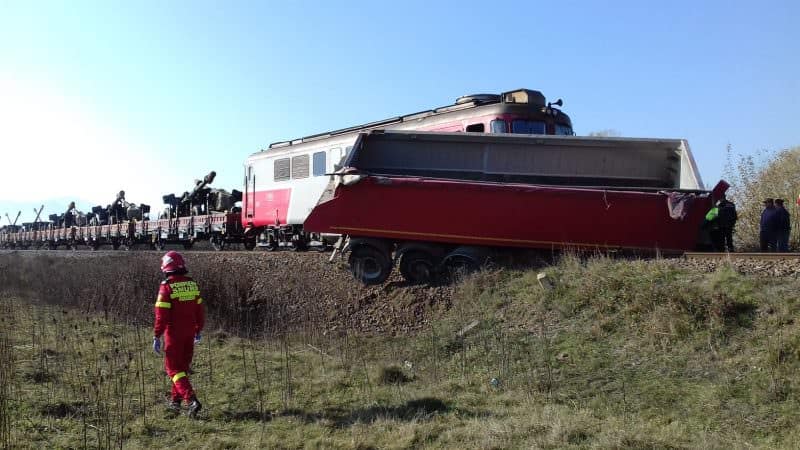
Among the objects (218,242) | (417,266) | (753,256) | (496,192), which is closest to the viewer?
(753,256)

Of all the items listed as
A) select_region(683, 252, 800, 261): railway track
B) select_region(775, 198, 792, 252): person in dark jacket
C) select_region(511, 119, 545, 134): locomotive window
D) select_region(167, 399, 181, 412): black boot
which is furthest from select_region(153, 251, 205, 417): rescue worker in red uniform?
select_region(775, 198, 792, 252): person in dark jacket

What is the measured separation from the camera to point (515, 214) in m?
10.2

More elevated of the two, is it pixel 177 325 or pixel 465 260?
pixel 465 260

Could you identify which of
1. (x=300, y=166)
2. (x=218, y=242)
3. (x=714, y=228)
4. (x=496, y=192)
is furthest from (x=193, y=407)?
(x=218, y=242)

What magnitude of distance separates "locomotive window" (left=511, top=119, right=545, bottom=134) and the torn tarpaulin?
3.73 meters

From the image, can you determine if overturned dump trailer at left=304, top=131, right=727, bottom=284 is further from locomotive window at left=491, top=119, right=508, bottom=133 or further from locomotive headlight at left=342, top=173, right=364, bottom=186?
locomotive window at left=491, top=119, right=508, bottom=133

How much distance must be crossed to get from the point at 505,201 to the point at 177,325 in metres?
5.84

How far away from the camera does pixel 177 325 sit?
579 cm

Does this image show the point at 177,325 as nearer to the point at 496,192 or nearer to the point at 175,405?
the point at 175,405

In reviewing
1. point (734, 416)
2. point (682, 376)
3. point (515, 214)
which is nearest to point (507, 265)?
point (515, 214)

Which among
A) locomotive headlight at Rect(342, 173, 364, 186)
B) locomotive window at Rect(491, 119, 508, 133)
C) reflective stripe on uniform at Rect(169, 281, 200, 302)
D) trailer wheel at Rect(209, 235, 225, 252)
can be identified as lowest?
reflective stripe on uniform at Rect(169, 281, 200, 302)

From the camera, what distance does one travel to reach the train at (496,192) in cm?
1008

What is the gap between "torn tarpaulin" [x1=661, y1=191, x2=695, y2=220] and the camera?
974 cm

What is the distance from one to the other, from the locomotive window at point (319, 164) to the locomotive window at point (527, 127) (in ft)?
17.6
